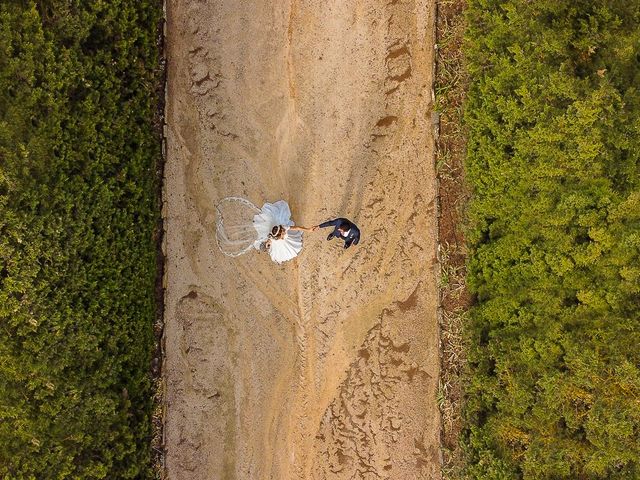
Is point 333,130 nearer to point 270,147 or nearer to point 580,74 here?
point 270,147

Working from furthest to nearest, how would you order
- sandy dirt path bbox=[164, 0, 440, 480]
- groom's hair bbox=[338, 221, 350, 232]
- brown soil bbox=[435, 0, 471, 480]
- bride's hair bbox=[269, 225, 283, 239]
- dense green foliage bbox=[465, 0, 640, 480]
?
sandy dirt path bbox=[164, 0, 440, 480]
brown soil bbox=[435, 0, 471, 480]
bride's hair bbox=[269, 225, 283, 239]
groom's hair bbox=[338, 221, 350, 232]
dense green foliage bbox=[465, 0, 640, 480]

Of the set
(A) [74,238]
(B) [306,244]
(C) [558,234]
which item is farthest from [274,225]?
(C) [558,234]

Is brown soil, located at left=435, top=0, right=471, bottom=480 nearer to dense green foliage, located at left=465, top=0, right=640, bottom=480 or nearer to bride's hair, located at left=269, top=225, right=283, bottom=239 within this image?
dense green foliage, located at left=465, top=0, right=640, bottom=480

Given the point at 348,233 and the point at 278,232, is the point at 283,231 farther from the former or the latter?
the point at 348,233

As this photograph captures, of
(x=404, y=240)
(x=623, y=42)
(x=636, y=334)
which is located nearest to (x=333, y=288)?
(x=404, y=240)

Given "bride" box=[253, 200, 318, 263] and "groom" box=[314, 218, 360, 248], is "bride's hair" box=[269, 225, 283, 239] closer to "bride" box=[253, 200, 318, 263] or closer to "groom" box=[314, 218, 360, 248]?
"bride" box=[253, 200, 318, 263]

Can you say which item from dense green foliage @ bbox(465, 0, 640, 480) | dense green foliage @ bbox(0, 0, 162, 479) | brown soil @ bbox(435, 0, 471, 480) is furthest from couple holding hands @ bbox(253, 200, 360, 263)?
dense green foliage @ bbox(465, 0, 640, 480)

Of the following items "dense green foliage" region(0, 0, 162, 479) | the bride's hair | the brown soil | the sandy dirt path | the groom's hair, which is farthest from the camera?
the sandy dirt path

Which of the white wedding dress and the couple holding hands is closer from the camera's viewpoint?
the couple holding hands
